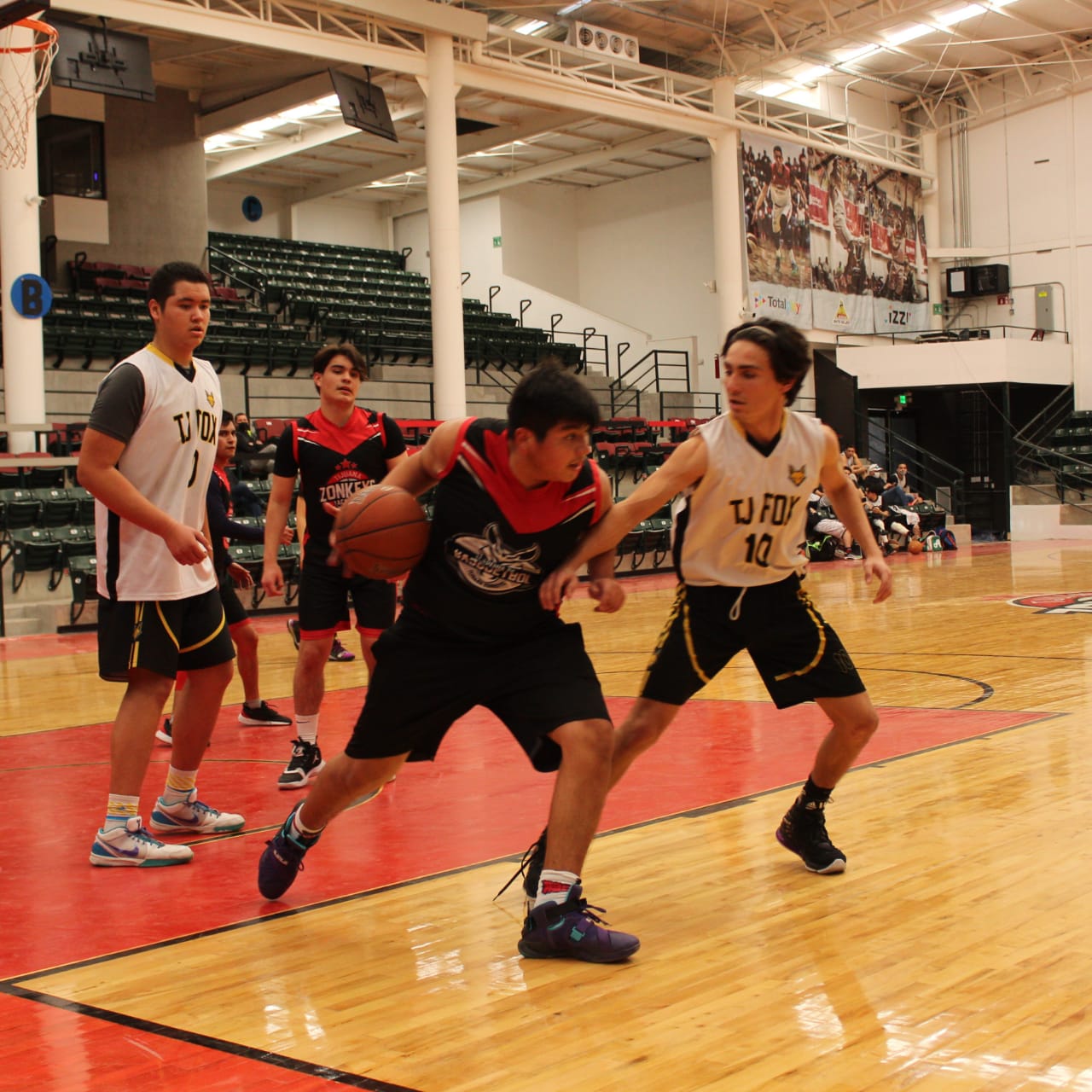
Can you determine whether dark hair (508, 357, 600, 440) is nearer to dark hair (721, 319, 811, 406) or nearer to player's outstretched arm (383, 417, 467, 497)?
player's outstretched arm (383, 417, 467, 497)

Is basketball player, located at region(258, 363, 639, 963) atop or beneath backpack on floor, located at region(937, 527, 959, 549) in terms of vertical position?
atop

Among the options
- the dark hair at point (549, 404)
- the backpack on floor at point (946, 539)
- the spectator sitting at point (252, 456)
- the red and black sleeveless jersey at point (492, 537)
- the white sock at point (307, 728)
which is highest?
the spectator sitting at point (252, 456)

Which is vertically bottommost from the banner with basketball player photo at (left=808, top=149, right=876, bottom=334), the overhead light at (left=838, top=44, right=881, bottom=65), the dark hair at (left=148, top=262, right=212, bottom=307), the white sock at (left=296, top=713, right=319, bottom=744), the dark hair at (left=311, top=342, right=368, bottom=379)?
the white sock at (left=296, top=713, right=319, bottom=744)

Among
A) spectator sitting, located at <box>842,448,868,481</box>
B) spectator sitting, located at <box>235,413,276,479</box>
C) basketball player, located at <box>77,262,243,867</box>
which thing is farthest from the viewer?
spectator sitting, located at <box>842,448,868,481</box>

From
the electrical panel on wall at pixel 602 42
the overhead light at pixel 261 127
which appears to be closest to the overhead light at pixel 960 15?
the electrical panel on wall at pixel 602 42

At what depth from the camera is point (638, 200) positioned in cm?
3128

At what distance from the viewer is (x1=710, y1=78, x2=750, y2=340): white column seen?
23.9m

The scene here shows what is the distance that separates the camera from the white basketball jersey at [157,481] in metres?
3.91

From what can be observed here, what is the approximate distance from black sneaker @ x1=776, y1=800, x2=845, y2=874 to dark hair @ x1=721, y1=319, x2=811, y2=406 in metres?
1.12

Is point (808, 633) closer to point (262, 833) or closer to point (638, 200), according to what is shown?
point (262, 833)

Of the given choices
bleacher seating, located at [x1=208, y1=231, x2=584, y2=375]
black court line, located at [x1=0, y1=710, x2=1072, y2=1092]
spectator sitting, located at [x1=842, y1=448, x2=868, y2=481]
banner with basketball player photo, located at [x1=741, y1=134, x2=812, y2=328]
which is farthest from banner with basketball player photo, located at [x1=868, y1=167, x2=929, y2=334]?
black court line, located at [x1=0, y1=710, x2=1072, y2=1092]

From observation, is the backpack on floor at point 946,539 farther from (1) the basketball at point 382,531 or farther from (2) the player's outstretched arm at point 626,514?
(1) the basketball at point 382,531

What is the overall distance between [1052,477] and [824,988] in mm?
25752

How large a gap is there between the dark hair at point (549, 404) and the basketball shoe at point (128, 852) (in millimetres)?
1774
